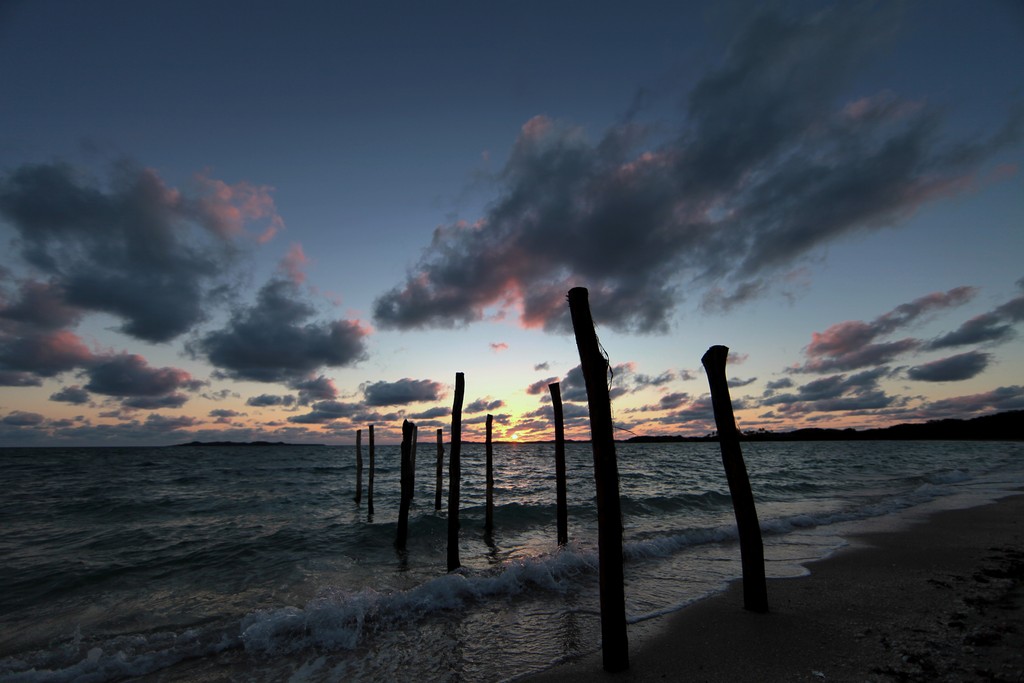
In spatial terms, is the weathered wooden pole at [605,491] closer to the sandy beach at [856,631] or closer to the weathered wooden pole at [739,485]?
the sandy beach at [856,631]

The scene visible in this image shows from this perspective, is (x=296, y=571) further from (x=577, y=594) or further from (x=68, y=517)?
(x=68, y=517)

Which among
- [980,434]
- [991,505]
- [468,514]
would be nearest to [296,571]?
[468,514]

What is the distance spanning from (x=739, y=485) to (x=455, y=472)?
7136mm

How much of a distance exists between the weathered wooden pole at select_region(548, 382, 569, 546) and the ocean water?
49 centimetres

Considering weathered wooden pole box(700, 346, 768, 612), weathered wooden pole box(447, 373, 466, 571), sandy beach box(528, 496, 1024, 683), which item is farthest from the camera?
weathered wooden pole box(447, 373, 466, 571)

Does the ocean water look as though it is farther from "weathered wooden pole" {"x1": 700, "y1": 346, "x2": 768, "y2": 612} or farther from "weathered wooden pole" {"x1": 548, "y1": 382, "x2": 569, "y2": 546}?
"weathered wooden pole" {"x1": 700, "y1": 346, "x2": 768, "y2": 612}

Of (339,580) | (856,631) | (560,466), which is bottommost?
(339,580)

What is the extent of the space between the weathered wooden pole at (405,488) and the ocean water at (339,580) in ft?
1.51

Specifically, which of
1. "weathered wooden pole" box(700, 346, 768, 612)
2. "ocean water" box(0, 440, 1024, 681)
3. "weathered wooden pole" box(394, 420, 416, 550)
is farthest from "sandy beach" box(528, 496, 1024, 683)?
"weathered wooden pole" box(394, 420, 416, 550)

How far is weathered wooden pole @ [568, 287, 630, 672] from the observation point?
16.1 feet

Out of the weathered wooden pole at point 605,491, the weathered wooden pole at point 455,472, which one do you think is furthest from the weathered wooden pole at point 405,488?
the weathered wooden pole at point 605,491

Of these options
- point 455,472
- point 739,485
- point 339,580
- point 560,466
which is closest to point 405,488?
point 455,472

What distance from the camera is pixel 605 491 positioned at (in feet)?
16.2

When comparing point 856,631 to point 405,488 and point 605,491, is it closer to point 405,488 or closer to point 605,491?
point 605,491
